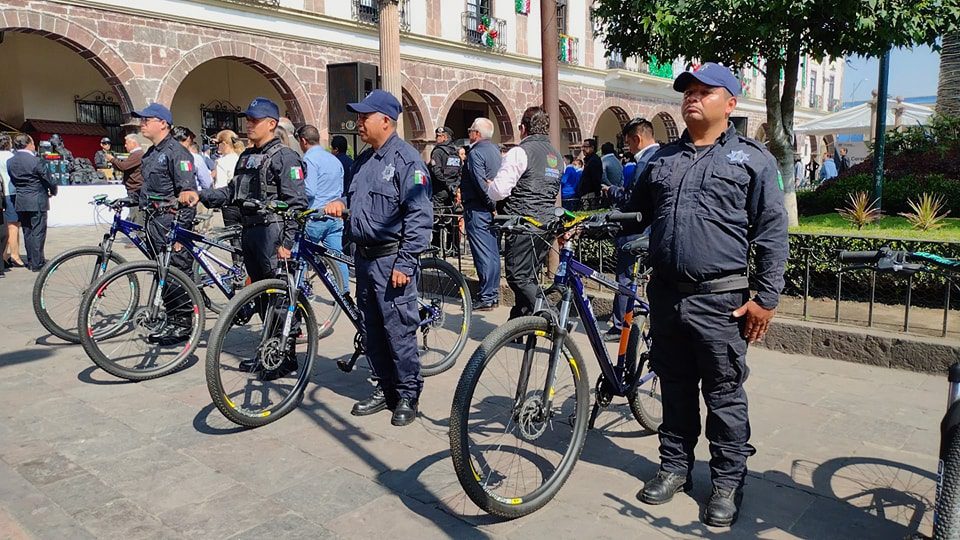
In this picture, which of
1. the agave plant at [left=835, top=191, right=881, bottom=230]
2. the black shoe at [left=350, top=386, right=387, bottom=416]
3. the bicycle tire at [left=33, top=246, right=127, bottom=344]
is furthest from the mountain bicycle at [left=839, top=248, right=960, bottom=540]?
the agave plant at [left=835, top=191, right=881, bottom=230]

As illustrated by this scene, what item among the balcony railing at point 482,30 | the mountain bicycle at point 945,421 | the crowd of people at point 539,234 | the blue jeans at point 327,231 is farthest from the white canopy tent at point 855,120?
the mountain bicycle at point 945,421

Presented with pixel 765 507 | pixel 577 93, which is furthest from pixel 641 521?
pixel 577 93

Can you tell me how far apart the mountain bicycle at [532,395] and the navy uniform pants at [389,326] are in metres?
0.97

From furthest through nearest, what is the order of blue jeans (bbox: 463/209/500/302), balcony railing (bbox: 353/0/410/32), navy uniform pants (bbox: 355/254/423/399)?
balcony railing (bbox: 353/0/410/32)
blue jeans (bbox: 463/209/500/302)
navy uniform pants (bbox: 355/254/423/399)

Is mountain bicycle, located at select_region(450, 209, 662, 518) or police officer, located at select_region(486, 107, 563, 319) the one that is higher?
police officer, located at select_region(486, 107, 563, 319)

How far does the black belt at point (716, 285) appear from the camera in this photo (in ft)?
9.66

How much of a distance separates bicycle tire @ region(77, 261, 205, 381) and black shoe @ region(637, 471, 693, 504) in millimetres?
3429

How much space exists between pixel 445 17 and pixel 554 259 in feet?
49.2

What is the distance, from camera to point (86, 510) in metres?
3.23

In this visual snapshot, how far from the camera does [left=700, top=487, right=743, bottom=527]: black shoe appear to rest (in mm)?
3025

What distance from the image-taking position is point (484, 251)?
22.3ft

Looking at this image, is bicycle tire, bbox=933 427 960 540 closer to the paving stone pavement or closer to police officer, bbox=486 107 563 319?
the paving stone pavement

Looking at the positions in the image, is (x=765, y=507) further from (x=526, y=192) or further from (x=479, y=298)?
(x=479, y=298)

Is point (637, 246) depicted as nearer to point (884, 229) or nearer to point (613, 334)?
point (613, 334)
